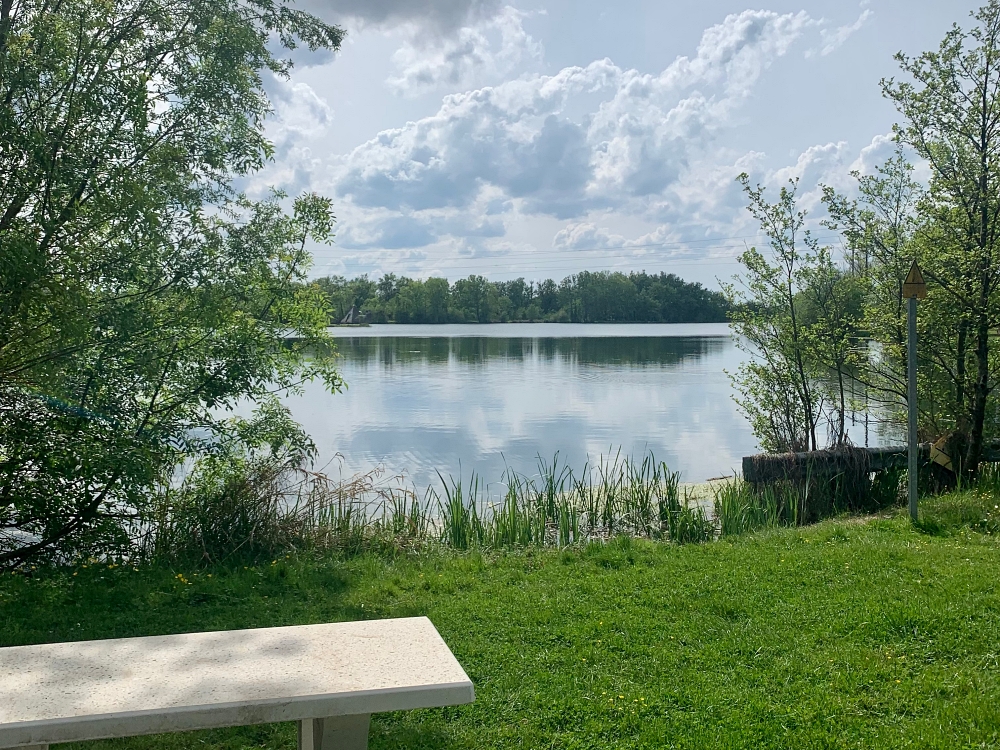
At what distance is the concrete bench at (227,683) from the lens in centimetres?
260

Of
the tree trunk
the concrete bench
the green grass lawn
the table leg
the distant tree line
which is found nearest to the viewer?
the concrete bench

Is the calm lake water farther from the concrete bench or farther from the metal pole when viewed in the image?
the concrete bench

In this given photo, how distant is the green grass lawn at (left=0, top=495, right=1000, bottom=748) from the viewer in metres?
3.71

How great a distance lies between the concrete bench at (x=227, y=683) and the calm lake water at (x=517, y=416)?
31.9 ft

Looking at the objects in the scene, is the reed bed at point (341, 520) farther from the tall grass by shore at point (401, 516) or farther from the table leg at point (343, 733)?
the table leg at point (343, 733)

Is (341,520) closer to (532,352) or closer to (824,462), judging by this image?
(824,462)

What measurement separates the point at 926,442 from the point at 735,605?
246 inches

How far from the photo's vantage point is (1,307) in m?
5.43

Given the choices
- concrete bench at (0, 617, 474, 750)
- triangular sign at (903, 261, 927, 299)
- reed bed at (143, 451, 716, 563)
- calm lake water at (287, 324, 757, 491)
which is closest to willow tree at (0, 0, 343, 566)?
reed bed at (143, 451, 716, 563)

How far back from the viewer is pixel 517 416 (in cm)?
2094

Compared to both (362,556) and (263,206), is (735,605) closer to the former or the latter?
(362,556)

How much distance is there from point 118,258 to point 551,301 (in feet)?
295

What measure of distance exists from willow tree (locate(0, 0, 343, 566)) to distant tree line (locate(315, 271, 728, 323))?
241 feet

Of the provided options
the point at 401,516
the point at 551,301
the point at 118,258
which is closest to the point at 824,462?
the point at 401,516
